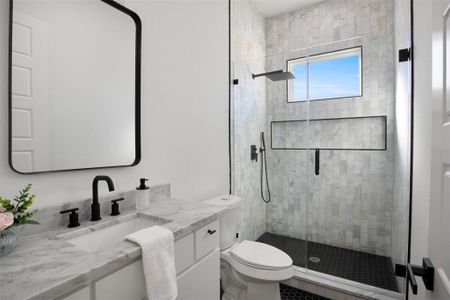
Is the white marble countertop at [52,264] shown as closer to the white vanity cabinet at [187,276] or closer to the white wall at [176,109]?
the white vanity cabinet at [187,276]

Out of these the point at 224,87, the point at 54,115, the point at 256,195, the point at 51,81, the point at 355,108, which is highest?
the point at 224,87

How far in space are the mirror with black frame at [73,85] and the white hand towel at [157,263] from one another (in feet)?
1.90

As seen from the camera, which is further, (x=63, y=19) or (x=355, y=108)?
(x=355, y=108)

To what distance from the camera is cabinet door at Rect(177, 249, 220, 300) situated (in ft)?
3.43

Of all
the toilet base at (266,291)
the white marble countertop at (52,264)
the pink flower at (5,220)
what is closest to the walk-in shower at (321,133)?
the toilet base at (266,291)

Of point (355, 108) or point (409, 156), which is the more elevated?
point (355, 108)

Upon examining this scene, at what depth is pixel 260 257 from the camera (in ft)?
5.34

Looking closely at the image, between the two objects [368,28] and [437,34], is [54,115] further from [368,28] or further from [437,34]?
[368,28]

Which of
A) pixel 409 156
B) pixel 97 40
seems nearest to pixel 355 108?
pixel 409 156

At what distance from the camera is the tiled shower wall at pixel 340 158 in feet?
8.03

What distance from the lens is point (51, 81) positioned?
40.6 inches

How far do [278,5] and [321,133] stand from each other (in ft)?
5.51

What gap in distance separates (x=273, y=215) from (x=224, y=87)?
5.48 ft

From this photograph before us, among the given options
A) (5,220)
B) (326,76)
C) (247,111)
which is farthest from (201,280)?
(326,76)
